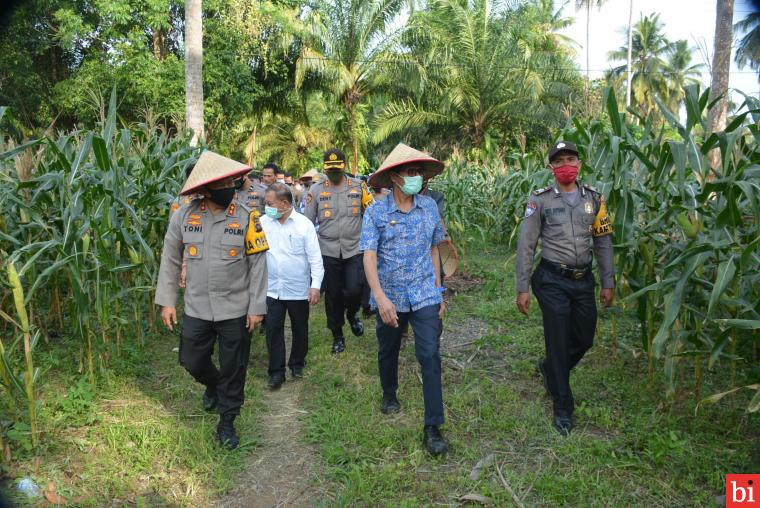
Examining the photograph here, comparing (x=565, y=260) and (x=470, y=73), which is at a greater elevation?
(x=470, y=73)

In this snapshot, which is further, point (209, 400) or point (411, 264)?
point (209, 400)

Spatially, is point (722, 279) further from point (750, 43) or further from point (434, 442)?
point (750, 43)

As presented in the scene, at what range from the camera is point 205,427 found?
414 cm

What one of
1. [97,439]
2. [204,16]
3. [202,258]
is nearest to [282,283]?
[202,258]

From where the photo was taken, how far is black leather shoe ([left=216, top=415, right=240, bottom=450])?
3945 millimetres

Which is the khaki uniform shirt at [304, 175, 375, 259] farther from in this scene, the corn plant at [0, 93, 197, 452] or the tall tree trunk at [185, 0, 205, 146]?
the tall tree trunk at [185, 0, 205, 146]

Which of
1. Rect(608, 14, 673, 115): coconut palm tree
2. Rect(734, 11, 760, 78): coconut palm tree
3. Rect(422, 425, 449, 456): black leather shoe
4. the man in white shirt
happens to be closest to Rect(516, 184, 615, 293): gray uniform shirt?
Rect(422, 425, 449, 456): black leather shoe

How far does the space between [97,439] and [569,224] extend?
359cm

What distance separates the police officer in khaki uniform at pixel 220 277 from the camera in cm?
381

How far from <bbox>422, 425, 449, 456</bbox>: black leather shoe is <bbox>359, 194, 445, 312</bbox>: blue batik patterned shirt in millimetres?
816

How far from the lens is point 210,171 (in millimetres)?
3711

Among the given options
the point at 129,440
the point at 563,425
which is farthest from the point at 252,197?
the point at 563,425

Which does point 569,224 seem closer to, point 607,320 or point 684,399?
point 684,399

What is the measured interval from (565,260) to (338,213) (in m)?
2.74
